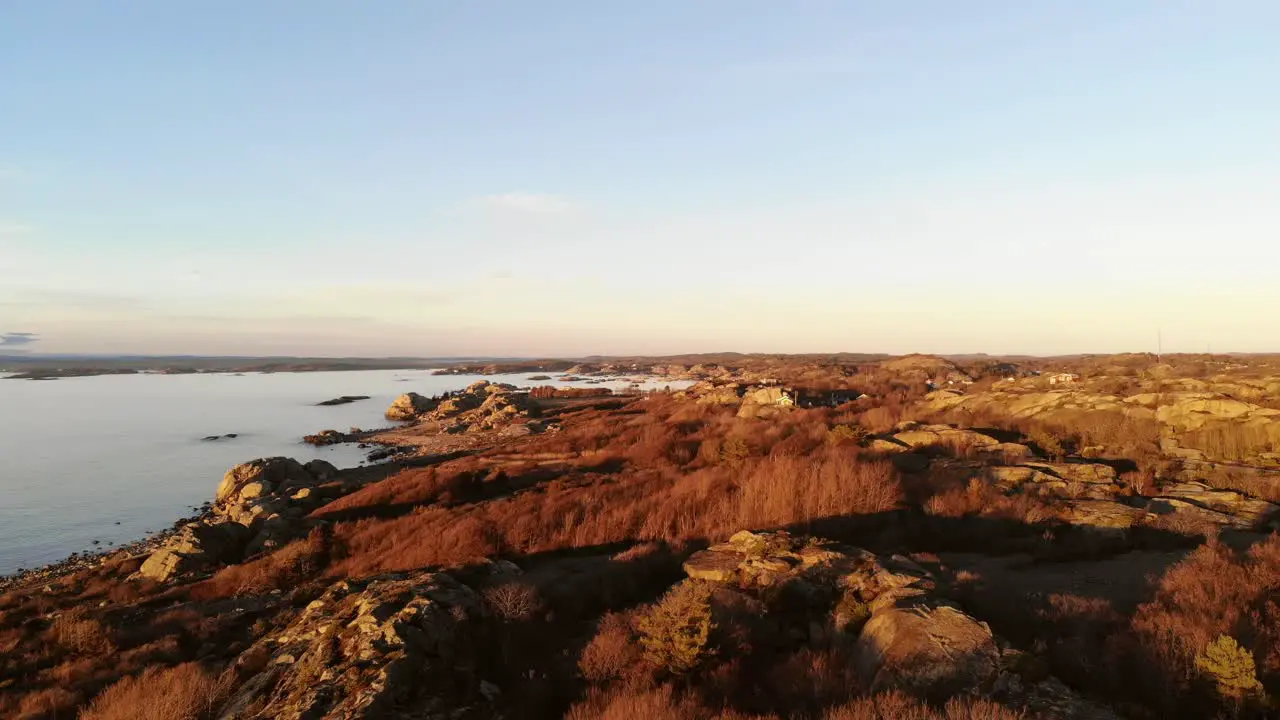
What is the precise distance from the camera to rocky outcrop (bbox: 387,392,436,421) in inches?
2050

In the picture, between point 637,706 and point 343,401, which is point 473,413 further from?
point 637,706

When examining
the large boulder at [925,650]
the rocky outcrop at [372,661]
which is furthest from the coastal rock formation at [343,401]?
the large boulder at [925,650]

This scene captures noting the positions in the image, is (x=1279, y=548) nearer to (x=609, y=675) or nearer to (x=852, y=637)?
(x=852, y=637)

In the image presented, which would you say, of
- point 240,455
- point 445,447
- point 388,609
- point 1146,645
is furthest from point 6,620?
point 240,455

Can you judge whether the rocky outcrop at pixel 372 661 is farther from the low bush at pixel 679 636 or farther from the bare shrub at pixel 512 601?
the low bush at pixel 679 636

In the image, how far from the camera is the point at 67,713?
273 inches

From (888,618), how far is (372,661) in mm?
5114

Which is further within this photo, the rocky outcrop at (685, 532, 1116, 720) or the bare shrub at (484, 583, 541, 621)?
the bare shrub at (484, 583, 541, 621)

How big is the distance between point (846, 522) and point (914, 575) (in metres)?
3.93

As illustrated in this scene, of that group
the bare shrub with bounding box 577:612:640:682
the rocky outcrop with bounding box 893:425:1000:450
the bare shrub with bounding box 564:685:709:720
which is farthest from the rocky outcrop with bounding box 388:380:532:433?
the bare shrub with bounding box 564:685:709:720

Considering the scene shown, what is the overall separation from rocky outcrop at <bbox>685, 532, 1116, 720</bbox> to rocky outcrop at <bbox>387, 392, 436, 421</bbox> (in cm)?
4770

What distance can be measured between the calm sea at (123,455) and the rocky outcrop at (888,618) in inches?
861

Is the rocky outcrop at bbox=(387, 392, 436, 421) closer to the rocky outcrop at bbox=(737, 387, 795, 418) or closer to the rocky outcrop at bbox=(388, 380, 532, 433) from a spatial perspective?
the rocky outcrop at bbox=(388, 380, 532, 433)

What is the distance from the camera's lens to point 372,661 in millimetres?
5730
